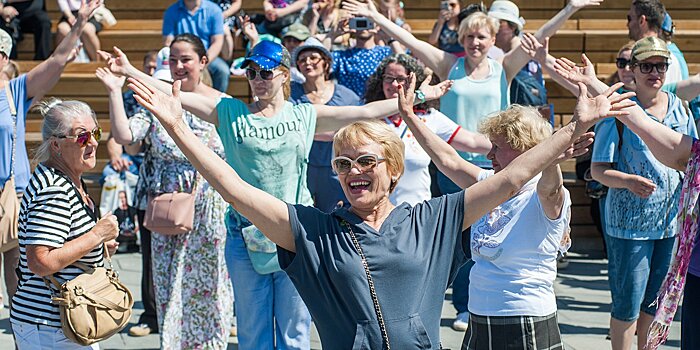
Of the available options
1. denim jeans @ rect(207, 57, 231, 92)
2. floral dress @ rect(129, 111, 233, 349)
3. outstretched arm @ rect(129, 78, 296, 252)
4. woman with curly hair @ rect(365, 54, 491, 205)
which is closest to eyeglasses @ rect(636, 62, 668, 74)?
woman with curly hair @ rect(365, 54, 491, 205)

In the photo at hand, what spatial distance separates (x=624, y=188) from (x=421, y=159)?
1.19 m

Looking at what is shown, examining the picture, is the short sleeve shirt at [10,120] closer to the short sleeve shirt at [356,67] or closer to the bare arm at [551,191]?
the short sleeve shirt at [356,67]

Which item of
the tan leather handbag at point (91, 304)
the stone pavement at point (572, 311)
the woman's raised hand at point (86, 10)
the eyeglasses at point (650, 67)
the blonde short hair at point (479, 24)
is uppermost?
the woman's raised hand at point (86, 10)

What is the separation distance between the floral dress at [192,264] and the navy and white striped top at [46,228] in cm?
169

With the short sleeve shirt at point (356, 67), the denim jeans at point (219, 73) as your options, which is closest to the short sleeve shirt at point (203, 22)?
the denim jeans at point (219, 73)

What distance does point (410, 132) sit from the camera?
6258 mm

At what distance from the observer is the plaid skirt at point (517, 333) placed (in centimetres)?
394

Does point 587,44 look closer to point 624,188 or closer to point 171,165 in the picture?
point 624,188

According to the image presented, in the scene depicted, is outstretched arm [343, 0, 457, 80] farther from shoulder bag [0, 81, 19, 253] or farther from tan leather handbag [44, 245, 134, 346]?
tan leather handbag [44, 245, 134, 346]

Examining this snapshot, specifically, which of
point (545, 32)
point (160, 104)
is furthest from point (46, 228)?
point (545, 32)

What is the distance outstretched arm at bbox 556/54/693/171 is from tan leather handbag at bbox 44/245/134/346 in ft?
6.47

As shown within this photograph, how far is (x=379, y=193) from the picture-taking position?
3318mm

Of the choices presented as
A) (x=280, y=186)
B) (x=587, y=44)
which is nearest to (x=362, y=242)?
(x=280, y=186)

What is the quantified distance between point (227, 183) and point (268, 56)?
192 centimetres
